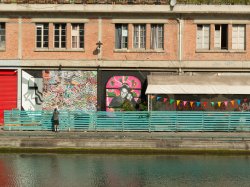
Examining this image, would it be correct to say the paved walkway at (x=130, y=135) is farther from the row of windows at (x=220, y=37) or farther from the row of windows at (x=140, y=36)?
the row of windows at (x=220, y=37)

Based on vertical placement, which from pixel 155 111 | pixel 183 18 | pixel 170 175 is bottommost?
pixel 170 175

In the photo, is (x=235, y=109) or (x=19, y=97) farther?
(x=19, y=97)

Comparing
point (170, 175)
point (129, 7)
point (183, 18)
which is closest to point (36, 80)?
point (129, 7)

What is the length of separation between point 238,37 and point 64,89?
485 inches

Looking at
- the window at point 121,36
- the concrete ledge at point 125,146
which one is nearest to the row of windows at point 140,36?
the window at point 121,36

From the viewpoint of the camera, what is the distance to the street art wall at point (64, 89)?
4081 cm

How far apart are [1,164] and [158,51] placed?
60.8 ft

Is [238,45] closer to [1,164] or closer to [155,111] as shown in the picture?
[155,111]

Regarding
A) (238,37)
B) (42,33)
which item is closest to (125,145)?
(42,33)

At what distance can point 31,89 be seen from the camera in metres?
40.8

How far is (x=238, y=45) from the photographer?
41281 mm

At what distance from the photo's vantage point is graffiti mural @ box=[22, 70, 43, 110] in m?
40.8

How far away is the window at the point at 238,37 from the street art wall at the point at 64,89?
972cm

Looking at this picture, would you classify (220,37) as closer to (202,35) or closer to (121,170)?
(202,35)
